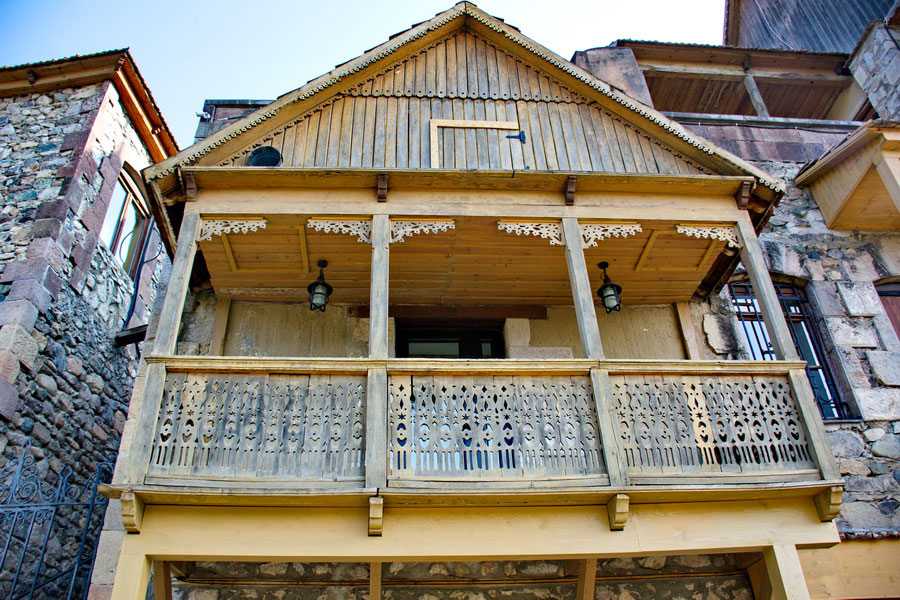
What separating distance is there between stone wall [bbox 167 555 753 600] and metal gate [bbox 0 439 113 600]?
143 centimetres

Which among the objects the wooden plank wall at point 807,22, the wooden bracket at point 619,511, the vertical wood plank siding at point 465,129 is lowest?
the wooden bracket at point 619,511

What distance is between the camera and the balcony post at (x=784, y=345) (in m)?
5.62

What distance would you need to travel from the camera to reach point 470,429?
18.0ft

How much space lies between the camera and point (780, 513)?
554cm

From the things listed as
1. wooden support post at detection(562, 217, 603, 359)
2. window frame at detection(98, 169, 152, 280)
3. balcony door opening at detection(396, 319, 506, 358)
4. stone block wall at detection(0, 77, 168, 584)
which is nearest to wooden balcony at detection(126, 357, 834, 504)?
wooden support post at detection(562, 217, 603, 359)

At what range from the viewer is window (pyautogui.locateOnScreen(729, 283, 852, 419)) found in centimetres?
786

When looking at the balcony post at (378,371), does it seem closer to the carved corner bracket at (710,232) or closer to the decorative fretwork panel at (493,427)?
the decorative fretwork panel at (493,427)

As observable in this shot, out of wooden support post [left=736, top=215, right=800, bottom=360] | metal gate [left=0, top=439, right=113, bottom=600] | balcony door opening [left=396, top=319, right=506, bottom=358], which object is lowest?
metal gate [left=0, top=439, right=113, bottom=600]

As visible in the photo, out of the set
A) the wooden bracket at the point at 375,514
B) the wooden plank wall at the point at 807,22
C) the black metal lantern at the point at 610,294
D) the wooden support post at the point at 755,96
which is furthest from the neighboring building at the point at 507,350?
the wooden plank wall at the point at 807,22

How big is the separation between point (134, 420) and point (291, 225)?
256 centimetres

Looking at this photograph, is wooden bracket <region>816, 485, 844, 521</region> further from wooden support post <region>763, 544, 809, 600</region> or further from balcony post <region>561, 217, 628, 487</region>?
balcony post <region>561, 217, 628, 487</region>

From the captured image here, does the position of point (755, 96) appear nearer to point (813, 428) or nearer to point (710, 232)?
point (710, 232)

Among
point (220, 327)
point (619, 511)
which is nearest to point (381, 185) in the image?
point (220, 327)

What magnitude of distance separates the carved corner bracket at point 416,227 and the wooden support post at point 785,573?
407cm
